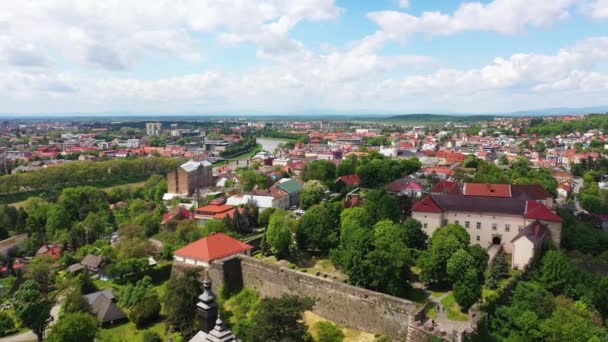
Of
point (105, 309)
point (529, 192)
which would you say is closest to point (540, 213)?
point (529, 192)

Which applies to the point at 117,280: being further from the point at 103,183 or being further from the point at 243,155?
the point at 243,155

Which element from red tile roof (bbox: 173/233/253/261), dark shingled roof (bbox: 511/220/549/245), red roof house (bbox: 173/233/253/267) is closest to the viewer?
dark shingled roof (bbox: 511/220/549/245)

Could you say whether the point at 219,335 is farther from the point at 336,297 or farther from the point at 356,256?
the point at 356,256

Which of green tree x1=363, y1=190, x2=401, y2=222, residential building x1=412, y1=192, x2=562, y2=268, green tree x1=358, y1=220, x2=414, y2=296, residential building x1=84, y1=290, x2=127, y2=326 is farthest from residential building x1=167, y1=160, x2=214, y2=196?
green tree x1=358, y1=220, x2=414, y2=296

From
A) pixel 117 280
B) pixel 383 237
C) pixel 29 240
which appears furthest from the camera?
pixel 29 240

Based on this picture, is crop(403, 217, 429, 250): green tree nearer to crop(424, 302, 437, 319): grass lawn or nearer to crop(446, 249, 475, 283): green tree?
crop(446, 249, 475, 283): green tree

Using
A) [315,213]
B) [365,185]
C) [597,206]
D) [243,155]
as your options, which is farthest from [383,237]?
[243,155]

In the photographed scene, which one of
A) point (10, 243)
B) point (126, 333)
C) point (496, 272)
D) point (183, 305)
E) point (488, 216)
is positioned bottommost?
point (10, 243)
